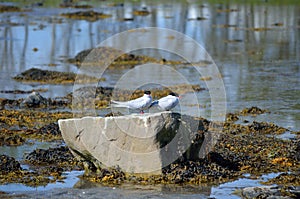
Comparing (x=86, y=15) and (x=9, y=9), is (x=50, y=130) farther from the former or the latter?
(x=9, y=9)

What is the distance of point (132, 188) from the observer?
8648mm

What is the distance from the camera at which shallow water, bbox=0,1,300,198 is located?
565 inches

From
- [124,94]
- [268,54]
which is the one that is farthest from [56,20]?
[124,94]

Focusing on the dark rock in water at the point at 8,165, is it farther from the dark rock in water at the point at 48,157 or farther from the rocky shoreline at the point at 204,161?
the dark rock in water at the point at 48,157

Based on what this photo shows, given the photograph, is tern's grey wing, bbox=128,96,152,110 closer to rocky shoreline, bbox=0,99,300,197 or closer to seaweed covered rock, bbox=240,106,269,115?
rocky shoreline, bbox=0,99,300,197

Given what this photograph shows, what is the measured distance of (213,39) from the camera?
1004 inches

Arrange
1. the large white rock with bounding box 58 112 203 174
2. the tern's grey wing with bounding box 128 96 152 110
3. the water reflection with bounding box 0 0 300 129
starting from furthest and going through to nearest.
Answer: the water reflection with bounding box 0 0 300 129, the tern's grey wing with bounding box 128 96 152 110, the large white rock with bounding box 58 112 203 174

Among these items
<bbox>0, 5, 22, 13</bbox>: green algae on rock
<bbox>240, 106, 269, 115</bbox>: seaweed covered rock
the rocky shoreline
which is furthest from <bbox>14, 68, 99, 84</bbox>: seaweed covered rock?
<bbox>0, 5, 22, 13</bbox>: green algae on rock

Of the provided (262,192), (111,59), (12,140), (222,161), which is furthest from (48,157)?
(111,59)

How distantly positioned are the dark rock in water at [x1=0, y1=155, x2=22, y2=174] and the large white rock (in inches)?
33.3

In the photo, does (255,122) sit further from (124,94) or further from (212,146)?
(124,94)

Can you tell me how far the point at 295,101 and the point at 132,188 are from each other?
6460 millimetres

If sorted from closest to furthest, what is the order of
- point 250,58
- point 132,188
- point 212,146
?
point 132,188 → point 212,146 → point 250,58

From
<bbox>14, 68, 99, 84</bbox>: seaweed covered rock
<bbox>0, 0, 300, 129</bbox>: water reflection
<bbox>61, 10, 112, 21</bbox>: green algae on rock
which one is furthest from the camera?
<bbox>61, 10, 112, 21</bbox>: green algae on rock
